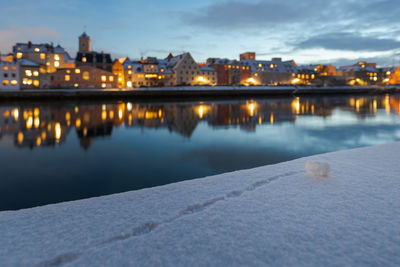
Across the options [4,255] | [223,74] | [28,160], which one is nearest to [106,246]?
[4,255]

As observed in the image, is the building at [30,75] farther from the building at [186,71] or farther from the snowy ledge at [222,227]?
the snowy ledge at [222,227]

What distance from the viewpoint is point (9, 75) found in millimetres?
60031

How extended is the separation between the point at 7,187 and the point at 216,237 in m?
7.02

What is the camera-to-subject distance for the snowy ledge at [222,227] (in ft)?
12.0

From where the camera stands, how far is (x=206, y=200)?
559cm

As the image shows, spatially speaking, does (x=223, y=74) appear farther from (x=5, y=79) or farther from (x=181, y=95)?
(x=5, y=79)

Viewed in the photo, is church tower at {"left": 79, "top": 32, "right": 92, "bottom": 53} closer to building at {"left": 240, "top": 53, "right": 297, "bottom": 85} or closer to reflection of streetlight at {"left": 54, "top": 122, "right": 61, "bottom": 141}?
building at {"left": 240, "top": 53, "right": 297, "bottom": 85}

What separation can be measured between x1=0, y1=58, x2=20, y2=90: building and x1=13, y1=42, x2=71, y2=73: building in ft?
29.5

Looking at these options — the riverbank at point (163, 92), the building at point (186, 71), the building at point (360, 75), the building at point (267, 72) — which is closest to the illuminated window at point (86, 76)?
Answer: the riverbank at point (163, 92)

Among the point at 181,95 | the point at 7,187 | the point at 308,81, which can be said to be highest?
the point at 308,81

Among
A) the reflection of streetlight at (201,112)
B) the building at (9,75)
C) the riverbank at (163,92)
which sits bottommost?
the reflection of streetlight at (201,112)

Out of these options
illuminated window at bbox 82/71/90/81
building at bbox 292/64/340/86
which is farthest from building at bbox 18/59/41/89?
building at bbox 292/64/340/86

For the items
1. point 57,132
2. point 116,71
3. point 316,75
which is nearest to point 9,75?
point 116,71

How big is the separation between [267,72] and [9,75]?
270 ft
